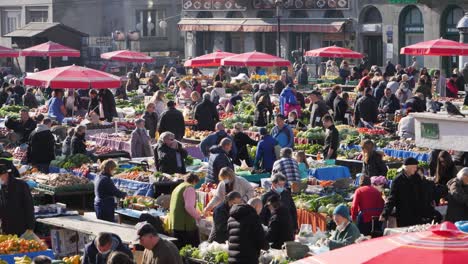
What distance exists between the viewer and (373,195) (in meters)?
17.7

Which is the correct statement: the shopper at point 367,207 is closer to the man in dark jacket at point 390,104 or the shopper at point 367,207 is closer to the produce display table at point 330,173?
the produce display table at point 330,173

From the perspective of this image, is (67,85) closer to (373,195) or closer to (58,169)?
(58,169)

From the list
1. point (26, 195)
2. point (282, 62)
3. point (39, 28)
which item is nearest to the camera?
point (26, 195)

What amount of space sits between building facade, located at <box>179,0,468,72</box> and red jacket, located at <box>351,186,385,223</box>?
1318 inches

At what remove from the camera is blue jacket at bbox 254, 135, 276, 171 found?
22656 millimetres

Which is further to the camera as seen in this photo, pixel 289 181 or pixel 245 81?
pixel 245 81

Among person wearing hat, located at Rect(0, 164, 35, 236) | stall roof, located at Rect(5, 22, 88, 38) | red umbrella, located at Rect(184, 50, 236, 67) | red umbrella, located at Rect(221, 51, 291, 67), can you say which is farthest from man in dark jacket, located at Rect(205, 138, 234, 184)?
stall roof, located at Rect(5, 22, 88, 38)

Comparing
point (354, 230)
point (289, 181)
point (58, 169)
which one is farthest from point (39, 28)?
point (354, 230)

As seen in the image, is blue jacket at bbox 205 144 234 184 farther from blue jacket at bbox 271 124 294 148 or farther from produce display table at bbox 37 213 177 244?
blue jacket at bbox 271 124 294 148

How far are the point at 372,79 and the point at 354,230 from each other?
21046mm

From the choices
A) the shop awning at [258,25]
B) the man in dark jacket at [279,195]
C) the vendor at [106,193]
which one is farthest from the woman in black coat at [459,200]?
the shop awning at [258,25]

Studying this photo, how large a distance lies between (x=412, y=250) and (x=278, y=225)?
6738 millimetres

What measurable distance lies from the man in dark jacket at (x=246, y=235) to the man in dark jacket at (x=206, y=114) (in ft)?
45.4

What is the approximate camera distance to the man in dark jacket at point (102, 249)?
13.4m
